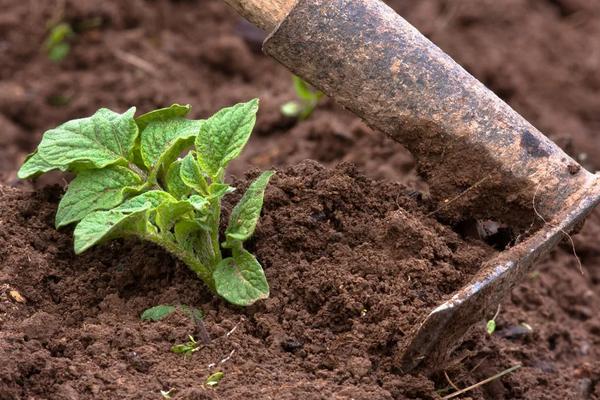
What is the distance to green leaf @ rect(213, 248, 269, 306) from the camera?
2457 millimetres

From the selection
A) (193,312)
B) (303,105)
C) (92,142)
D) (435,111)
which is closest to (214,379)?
(193,312)

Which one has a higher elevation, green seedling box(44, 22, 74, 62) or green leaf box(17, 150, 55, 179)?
green leaf box(17, 150, 55, 179)

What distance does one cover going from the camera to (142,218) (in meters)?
2.42

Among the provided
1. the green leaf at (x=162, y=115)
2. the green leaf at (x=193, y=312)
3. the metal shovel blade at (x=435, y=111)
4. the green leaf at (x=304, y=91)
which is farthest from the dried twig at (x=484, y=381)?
the green leaf at (x=304, y=91)

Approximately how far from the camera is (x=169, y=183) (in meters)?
2.60

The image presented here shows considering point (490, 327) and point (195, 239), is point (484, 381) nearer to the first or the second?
point (490, 327)

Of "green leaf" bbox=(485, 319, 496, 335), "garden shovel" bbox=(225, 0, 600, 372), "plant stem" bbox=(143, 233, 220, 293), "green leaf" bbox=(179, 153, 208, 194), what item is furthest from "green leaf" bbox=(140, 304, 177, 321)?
"green leaf" bbox=(485, 319, 496, 335)

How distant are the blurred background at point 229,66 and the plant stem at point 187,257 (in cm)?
164

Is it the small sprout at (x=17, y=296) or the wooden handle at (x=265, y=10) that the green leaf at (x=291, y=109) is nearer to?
the wooden handle at (x=265, y=10)

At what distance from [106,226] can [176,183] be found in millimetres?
292

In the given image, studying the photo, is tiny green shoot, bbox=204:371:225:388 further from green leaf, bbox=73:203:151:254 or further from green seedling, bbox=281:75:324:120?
green seedling, bbox=281:75:324:120

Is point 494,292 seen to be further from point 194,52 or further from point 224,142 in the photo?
point 194,52

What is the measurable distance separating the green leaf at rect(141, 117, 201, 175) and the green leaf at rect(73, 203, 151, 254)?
7.9 inches

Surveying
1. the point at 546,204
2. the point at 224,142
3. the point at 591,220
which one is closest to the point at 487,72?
the point at 591,220
